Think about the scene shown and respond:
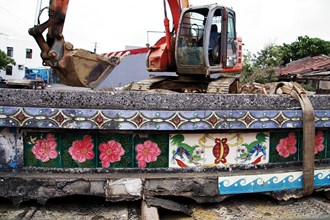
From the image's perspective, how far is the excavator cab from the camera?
563 centimetres

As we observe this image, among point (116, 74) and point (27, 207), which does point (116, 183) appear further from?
point (116, 74)

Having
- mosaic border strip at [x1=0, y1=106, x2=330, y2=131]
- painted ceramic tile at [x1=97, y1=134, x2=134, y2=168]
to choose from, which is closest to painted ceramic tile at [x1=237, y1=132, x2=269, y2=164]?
mosaic border strip at [x1=0, y1=106, x2=330, y2=131]

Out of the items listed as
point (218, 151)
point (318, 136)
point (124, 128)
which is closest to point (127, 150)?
point (124, 128)

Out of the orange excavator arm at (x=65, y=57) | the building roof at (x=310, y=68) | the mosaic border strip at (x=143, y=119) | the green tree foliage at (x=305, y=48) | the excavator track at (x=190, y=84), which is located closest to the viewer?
the mosaic border strip at (x=143, y=119)

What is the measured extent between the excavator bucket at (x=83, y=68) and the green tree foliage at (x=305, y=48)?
31.9 m

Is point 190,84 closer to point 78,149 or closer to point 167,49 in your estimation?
point 167,49

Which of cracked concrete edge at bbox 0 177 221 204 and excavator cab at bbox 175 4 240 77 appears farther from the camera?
excavator cab at bbox 175 4 240 77

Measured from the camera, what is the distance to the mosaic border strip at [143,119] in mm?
3123

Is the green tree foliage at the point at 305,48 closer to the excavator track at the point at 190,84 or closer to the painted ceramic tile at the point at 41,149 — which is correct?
the excavator track at the point at 190,84

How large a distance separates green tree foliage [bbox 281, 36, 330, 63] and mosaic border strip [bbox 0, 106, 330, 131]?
32502mm

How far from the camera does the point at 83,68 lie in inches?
178

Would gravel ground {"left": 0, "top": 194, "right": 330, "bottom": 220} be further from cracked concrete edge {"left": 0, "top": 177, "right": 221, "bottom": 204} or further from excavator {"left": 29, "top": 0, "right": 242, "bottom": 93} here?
excavator {"left": 29, "top": 0, "right": 242, "bottom": 93}

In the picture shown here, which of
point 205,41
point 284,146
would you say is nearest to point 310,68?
point 205,41

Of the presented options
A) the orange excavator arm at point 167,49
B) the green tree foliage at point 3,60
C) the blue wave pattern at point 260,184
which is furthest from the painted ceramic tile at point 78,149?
the green tree foliage at point 3,60
